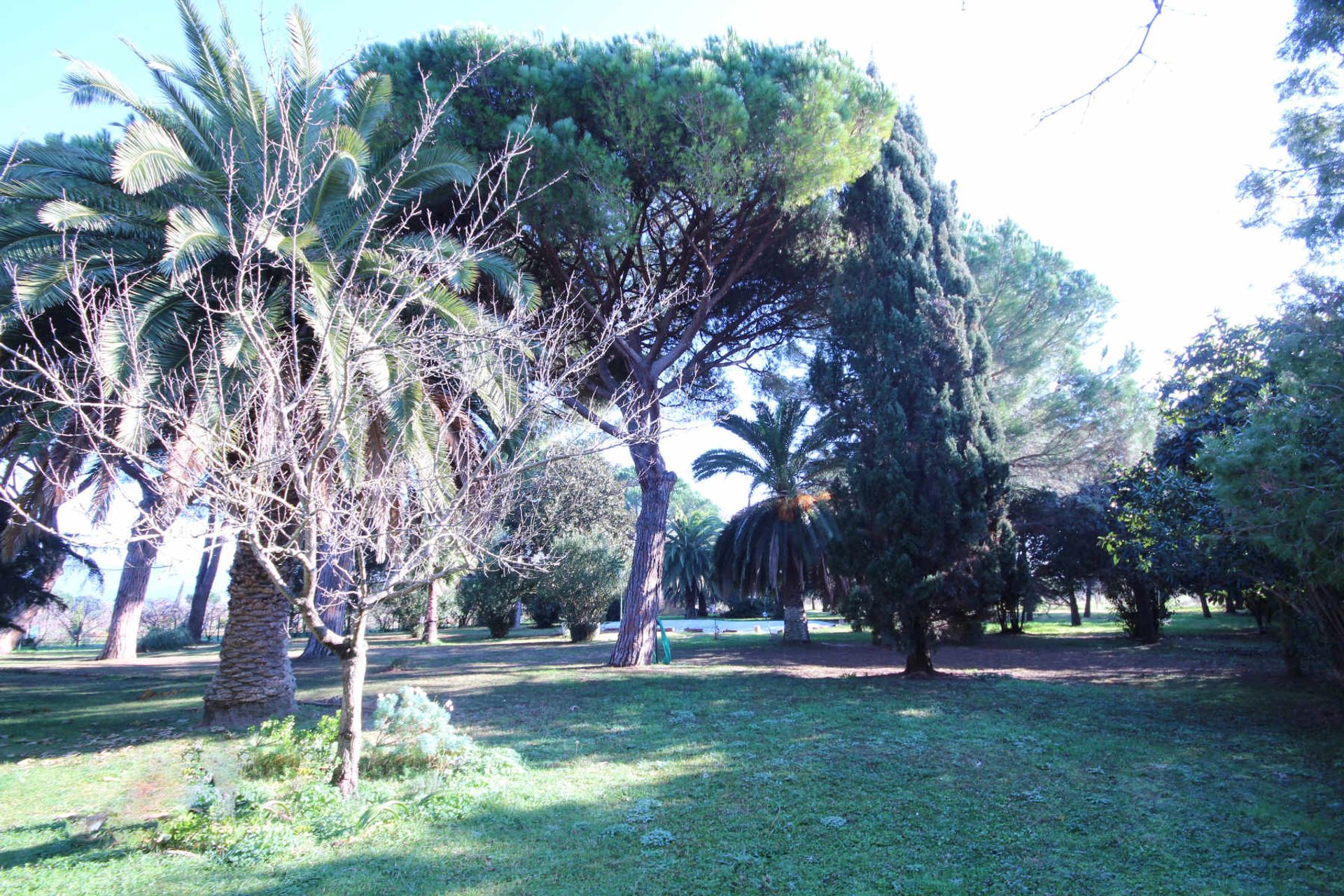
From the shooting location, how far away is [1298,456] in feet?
18.9

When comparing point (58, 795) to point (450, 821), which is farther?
point (58, 795)

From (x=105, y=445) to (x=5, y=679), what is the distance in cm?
905

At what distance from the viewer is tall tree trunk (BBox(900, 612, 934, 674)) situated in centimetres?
1098

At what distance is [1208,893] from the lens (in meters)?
3.73

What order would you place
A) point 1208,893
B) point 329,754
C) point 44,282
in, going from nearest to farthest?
point 1208,893 < point 329,754 < point 44,282

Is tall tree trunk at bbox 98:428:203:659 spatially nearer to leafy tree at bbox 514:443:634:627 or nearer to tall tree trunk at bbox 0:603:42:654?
leafy tree at bbox 514:443:634:627

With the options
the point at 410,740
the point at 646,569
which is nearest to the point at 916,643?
the point at 646,569

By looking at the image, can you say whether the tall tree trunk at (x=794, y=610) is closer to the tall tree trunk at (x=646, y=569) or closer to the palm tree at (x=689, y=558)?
the tall tree trunk at (x=646, y=569)

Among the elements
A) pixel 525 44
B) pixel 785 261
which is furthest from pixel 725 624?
pixel 525 44

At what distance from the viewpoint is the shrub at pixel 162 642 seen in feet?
79.9

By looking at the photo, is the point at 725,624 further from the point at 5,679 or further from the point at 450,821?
the point at 450,821

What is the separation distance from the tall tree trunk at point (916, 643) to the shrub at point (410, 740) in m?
7.39

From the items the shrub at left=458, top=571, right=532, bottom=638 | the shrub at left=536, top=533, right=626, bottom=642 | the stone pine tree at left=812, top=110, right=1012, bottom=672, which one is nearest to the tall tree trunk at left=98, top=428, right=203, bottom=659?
the stone pine tree at left=812, top=110, right=1012, bottom=672

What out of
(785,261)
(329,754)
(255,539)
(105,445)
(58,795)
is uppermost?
(785,261)
